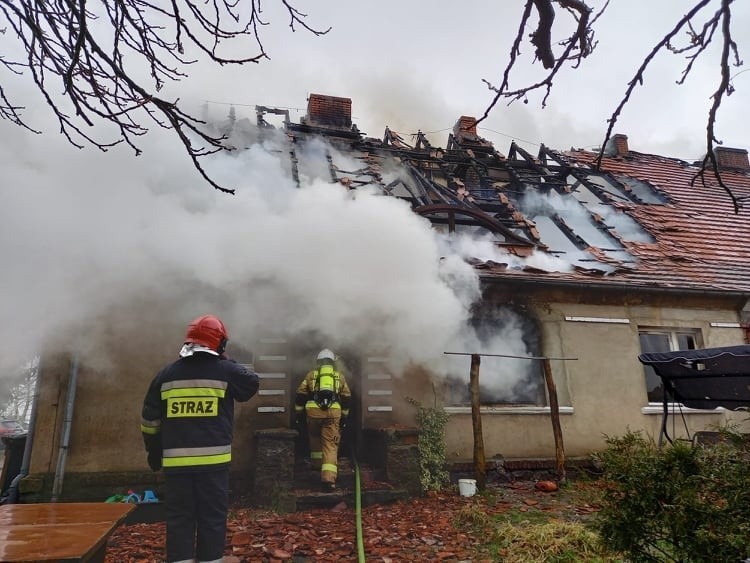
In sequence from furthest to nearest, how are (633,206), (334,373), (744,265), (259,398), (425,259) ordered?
(633,206) < (744,265) < (425,259) < (259,398) < (334,373)

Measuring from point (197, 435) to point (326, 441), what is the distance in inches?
103

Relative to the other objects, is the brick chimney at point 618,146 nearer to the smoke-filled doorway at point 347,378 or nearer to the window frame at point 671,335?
the window frame at point 671,335

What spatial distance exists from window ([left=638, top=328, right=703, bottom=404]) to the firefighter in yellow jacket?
5.70 meters

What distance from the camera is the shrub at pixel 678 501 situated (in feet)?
9.34

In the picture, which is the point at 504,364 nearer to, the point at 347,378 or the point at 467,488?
the point at 467,488

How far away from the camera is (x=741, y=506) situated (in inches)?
112

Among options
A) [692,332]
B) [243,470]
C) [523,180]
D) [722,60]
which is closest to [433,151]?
[523,180]

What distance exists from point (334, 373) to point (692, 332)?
6885 millimetres

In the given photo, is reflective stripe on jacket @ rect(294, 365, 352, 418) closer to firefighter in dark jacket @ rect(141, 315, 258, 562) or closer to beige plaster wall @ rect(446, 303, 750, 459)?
beige plaster wall @ rect(446, 303, 750, 459)

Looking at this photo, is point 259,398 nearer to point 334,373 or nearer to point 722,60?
point 334,373

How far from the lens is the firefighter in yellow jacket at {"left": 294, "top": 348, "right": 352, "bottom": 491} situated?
20.0 ft

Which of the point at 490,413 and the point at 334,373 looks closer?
the point at 334,373

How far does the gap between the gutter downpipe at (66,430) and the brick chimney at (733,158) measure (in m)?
17.8

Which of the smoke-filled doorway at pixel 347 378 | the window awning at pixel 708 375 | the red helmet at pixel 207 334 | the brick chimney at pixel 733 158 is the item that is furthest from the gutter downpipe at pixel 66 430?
the brick chimney at pixel 733 158
